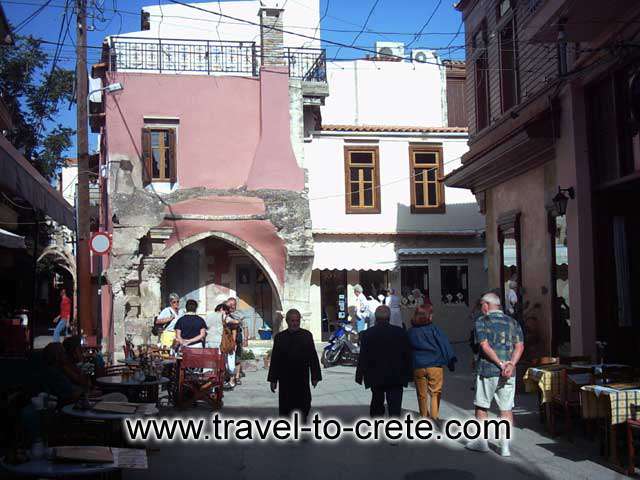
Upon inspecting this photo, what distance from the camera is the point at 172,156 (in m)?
21.5

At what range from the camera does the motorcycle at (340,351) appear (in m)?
17.6

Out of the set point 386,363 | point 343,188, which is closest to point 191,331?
point 386,363

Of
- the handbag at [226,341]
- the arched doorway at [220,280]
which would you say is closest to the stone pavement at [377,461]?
the handbag at [226,341]

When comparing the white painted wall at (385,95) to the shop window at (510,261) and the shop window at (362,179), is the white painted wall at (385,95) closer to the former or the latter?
the shop window at (362,179)

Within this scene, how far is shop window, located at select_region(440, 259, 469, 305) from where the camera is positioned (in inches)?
1012

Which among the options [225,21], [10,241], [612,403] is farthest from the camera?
[225,21]

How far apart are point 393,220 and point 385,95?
6367 mm

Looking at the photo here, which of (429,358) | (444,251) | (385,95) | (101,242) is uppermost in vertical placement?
(385,95)

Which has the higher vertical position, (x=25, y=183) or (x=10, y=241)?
(x=25, y=183)

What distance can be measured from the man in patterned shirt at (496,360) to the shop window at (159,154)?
1475 cm

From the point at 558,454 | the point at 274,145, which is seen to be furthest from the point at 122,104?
the point at 558,454

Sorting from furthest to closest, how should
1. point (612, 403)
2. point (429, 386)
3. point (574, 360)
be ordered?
point (574, 360) → point (429, 386) → point (612, 403)

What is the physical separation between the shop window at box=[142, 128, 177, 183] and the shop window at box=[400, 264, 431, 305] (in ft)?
28.5

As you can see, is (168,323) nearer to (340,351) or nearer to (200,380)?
(200,380)
